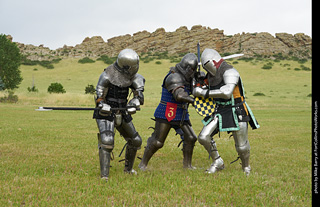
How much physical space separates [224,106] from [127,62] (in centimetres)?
205

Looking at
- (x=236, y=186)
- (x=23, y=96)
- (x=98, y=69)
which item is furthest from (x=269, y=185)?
(x=98, y=69)

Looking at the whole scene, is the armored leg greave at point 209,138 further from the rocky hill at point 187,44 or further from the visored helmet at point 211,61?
the rocky hill at point 187,44

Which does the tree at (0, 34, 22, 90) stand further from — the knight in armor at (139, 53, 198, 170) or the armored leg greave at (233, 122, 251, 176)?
the armored leg greave at (233, 122, 251, 176)

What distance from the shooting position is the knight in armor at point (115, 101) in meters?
5.36

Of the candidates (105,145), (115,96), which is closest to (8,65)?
(115,96)

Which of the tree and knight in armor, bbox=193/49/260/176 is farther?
the tree

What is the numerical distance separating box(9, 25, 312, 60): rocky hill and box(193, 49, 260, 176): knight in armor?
297 feet

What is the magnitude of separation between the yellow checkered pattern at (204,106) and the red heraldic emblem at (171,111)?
440mm

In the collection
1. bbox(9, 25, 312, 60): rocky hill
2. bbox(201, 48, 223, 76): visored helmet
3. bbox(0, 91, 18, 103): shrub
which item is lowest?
bbox(0, 91, 18, 103): shrub

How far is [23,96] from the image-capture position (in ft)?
95.9

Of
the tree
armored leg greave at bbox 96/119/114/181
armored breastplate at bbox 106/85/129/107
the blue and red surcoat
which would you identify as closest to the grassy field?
armored leg greave at bbox 96/119/114/181

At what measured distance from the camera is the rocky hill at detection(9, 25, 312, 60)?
106 m

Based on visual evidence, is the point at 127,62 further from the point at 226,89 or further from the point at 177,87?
the point at 226,89

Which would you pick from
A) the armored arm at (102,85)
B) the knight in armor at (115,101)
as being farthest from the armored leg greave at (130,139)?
the armored arm at (102,85)
